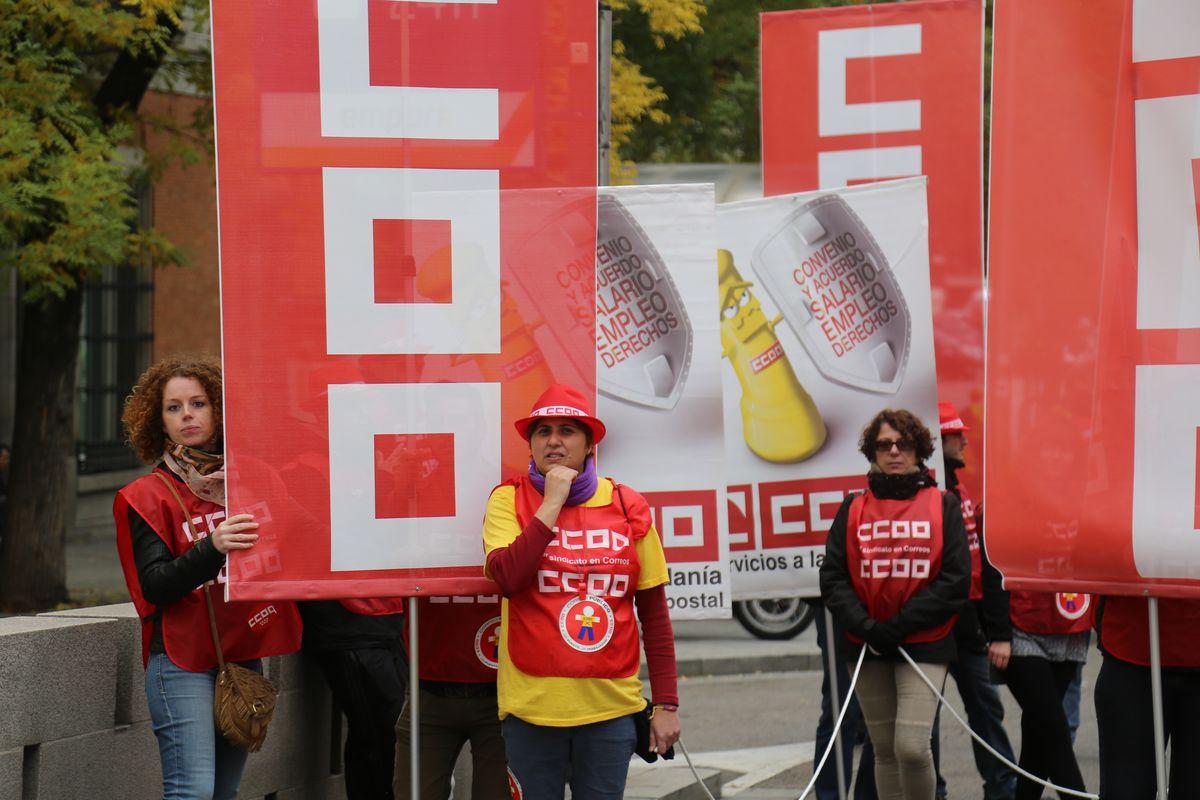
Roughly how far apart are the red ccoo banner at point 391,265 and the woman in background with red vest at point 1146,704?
1778 mm

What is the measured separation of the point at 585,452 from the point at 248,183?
121 cm

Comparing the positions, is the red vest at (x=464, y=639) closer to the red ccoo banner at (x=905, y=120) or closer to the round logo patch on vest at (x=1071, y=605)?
the round logo patch on vest at (x=1071, y=605)

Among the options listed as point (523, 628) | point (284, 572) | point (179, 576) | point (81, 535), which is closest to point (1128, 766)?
point (523, 628)

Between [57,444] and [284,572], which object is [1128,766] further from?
[57,444]

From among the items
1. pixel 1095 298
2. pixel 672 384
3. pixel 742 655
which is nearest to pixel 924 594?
pixel 672 384

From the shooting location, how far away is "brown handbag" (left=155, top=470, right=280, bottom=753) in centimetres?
477

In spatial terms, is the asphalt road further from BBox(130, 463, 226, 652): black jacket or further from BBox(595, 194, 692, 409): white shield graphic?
BBox(130, 463, 226, 652): black jacket

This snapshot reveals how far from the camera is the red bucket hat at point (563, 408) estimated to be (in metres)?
4.57

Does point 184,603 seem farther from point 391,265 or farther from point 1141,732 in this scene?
point 1141,732

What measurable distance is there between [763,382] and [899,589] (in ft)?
4.34

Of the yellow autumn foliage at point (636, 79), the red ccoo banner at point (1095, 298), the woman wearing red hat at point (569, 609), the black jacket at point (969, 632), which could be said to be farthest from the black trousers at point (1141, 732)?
the yellow autumn foliage at point (636, 79)

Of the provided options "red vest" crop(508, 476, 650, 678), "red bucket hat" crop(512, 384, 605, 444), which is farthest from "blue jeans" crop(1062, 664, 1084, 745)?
"red bucket hat" crop(512, 384, 605, 444)

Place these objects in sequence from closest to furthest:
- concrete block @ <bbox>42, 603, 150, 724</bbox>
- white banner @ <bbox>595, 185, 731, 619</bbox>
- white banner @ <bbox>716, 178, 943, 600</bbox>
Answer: concrete block @ <bbox>42, 603, 150, 724</bbox>, white banner @ <bbox>595, 185, 731, 619</bbox>, white banner @ <bbox>716, 178, 943, 600</bbox>

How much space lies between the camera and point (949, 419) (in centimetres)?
760
